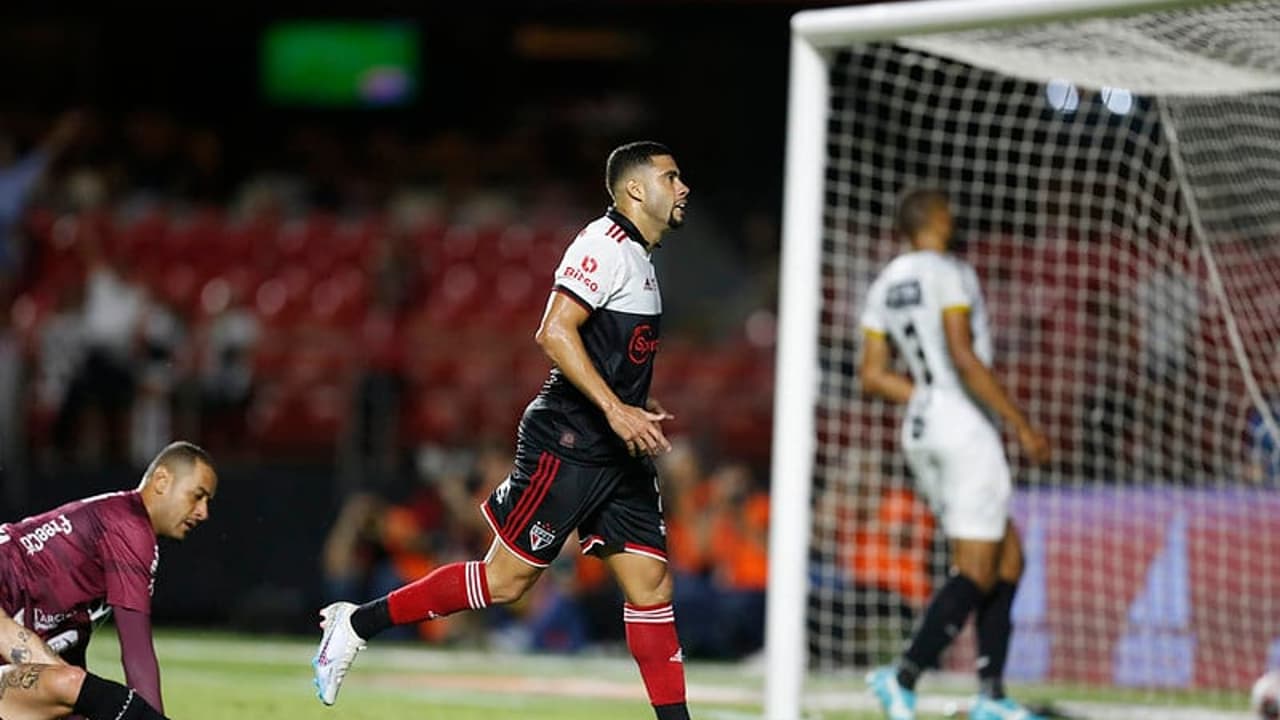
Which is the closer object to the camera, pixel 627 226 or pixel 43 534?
pixel 43 534

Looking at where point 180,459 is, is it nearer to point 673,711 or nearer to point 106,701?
point 106,701

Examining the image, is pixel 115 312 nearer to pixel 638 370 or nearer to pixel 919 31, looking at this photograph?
pixel 919 31

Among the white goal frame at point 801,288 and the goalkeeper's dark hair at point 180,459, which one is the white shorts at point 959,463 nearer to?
the white goal frame at point 801,288

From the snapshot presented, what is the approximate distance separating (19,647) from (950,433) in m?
4.06

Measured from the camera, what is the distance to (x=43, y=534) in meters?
5.82

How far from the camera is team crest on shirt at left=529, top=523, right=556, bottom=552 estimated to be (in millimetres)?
6148

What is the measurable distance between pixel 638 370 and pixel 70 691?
1925 mm

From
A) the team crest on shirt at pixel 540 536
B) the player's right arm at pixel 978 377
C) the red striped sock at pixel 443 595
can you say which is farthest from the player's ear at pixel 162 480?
the player's right arm at pixel 978 377

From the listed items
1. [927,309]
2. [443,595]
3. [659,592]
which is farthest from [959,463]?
[443,595]

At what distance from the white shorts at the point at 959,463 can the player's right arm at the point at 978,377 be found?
0.46 feet

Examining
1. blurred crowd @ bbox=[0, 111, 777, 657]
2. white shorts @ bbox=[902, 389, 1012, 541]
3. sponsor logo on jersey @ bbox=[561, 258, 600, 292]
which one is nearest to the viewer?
Result: sponsor logo on jersey @ bbox=[561, 258, 600, 292]

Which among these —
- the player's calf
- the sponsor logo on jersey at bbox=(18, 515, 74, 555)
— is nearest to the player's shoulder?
the sponsor logo on jersey at bbox=(18, 515, 74, 555)

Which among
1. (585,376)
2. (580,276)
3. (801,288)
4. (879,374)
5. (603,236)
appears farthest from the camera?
(801,288)

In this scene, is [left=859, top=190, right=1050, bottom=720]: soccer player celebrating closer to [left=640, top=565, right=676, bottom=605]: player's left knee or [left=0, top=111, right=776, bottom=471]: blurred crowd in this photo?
[left=640, top=565, right=676, bottom=605]: player's left knee
